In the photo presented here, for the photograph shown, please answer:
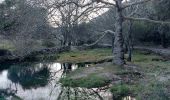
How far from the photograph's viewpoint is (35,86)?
2934cm

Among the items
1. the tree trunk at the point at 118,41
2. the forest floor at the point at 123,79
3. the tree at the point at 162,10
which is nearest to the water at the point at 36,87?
the forest floor at the point at 123,79

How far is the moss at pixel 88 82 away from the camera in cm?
2552

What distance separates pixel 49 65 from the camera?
4562 cm

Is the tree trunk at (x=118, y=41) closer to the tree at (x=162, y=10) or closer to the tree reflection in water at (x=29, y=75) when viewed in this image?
the tree reflection in water at (x=29, y=75)

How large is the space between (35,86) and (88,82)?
17.5ft

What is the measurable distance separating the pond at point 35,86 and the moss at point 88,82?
65 cm

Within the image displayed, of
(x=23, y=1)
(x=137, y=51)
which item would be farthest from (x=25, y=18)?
(x=137, y=51)

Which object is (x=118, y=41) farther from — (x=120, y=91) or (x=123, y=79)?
(x=120, y=91)

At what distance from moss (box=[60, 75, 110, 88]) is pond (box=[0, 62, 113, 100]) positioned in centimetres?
65

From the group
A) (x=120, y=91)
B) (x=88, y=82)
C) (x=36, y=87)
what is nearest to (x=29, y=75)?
(x=36, y=87)

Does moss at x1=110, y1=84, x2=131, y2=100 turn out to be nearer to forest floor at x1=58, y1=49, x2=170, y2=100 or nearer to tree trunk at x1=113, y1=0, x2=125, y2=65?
forest floor at x1=58, y1=49, x2=170, y2=100

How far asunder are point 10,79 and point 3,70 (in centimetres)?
725

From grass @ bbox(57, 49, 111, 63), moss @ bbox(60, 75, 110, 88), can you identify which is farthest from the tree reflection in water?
grass @ bbox(57, 49, 111, 63)

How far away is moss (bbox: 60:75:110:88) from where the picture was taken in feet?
83.7
